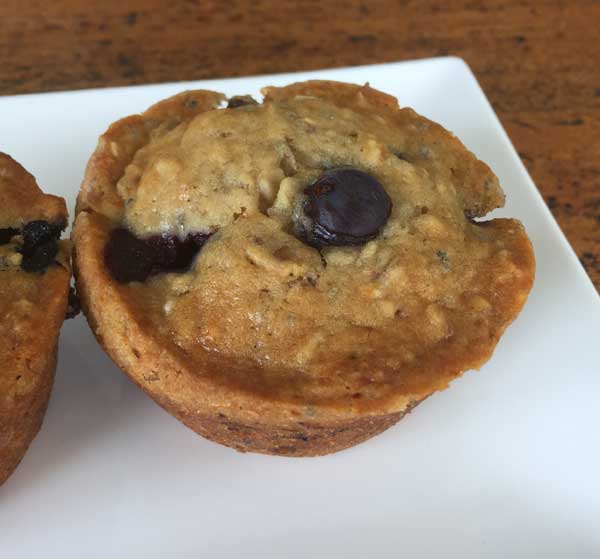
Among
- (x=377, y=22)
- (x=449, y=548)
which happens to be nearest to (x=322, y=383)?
(x=449, y=548)

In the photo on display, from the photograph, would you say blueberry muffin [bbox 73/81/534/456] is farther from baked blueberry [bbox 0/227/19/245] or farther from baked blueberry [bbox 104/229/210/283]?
baked blueberry [bbox 0/227/19/245]

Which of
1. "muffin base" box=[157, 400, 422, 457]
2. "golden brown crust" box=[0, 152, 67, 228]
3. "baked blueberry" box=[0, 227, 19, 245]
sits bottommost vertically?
"muffin base" box=[157, 400, 422, 457]

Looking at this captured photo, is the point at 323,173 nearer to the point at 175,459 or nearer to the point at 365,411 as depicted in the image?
the point at 365,411

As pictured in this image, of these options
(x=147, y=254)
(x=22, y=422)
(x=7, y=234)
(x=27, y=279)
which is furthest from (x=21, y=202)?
(x=22, y=422)

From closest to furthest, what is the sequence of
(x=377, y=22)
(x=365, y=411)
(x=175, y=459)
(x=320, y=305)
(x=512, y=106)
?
(x=365, y=411)
(x=320, y=305)
(x=175, y=459)
(x=512, y=106)
(x=377, y=22)

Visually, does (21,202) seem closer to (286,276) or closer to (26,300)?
(26,300)

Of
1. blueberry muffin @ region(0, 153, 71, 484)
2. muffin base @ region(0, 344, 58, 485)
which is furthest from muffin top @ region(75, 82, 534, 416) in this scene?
muffin base @ region(0, 344, 58, 485)

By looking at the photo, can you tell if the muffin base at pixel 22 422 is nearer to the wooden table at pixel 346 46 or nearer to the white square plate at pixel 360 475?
the white square plate at pixel 360 475
